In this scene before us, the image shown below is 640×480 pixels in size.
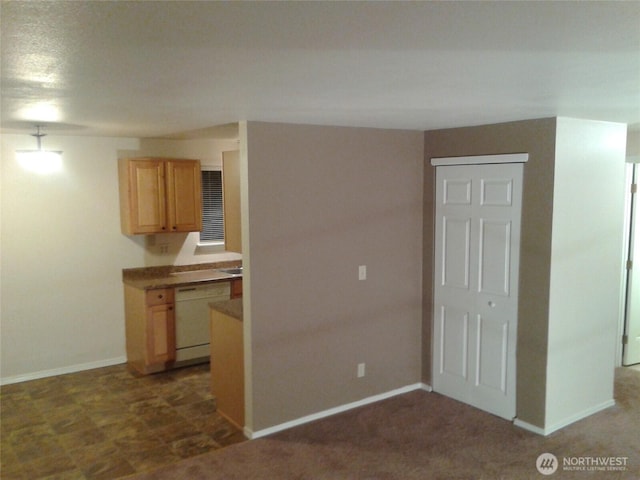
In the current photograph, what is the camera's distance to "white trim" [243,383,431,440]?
12.8 feet

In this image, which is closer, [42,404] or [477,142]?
[477,142]

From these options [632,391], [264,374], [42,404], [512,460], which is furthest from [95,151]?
[632,391]

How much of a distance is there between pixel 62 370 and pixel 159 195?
1979 mm

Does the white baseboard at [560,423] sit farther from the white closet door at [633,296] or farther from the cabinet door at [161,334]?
the cabinet door at [161,334]

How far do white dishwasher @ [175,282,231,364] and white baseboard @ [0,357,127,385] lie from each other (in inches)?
28.4

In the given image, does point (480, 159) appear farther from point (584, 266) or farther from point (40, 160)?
point (40, 160)

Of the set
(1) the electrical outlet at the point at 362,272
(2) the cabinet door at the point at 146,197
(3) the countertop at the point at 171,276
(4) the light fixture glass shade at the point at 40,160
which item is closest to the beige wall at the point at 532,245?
(1) the electrical outlet at the point at 362,272

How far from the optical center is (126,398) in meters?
4.70

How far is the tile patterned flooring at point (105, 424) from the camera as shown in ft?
11.8

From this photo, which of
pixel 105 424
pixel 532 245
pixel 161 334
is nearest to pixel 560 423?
pixel 532 245

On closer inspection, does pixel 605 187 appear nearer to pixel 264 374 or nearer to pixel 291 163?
pixel 291 163

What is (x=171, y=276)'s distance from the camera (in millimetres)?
5762

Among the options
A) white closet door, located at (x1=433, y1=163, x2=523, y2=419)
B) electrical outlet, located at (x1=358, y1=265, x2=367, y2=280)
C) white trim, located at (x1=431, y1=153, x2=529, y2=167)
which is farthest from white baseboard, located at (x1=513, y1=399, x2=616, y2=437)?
white trim, located at (x1=431, y1=153, x2=529, y2=167)

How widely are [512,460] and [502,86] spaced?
94.5 inches
